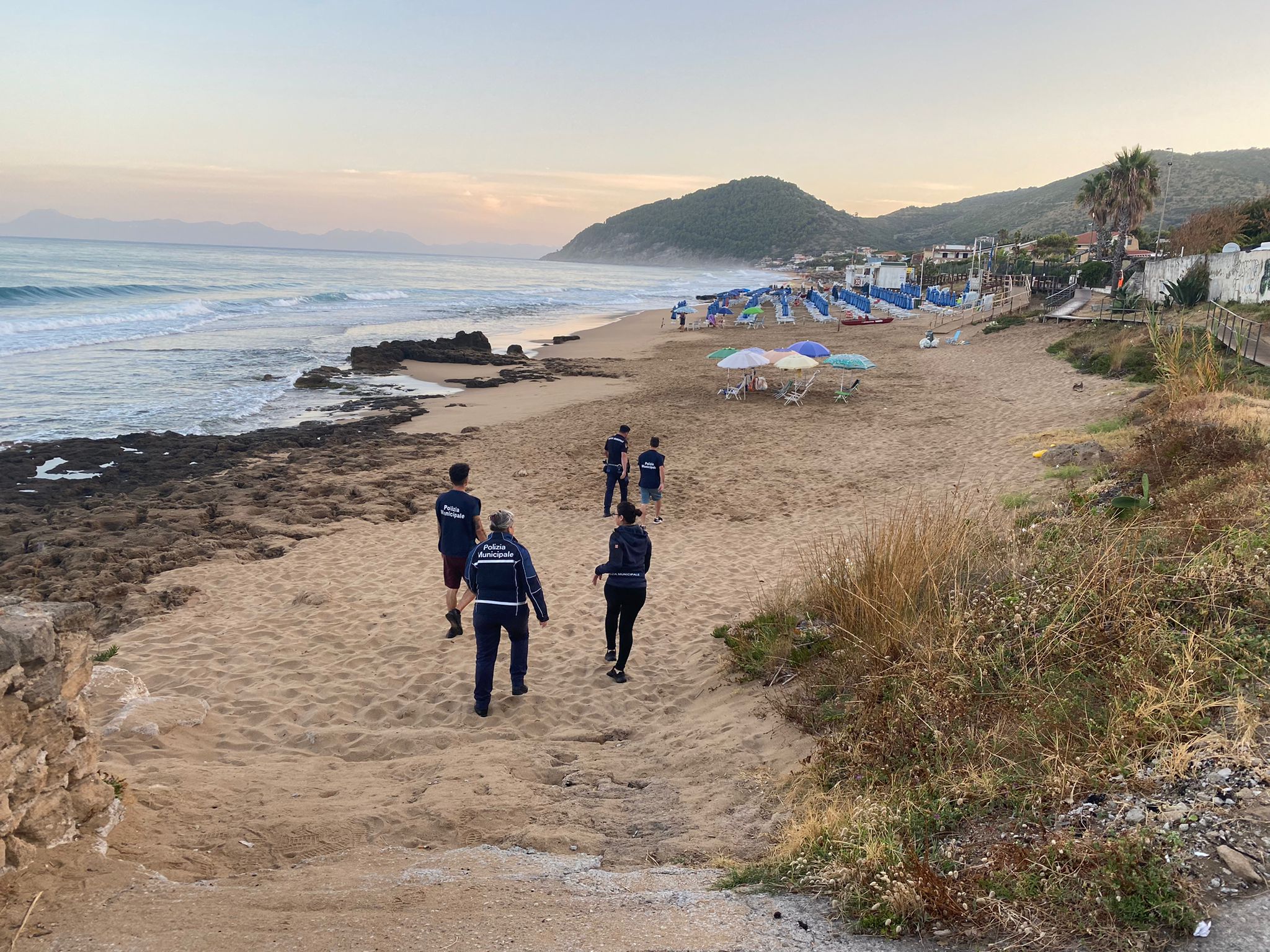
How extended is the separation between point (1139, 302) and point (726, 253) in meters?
175

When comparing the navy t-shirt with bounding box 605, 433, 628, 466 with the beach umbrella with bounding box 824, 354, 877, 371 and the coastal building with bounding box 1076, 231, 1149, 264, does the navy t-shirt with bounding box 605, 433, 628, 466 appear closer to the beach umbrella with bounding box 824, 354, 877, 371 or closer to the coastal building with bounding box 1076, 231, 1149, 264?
the beach umbrella with bounding box 824, 354, 877, 371

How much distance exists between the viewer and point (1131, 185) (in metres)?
38.7

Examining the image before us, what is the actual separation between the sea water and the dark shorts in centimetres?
1199

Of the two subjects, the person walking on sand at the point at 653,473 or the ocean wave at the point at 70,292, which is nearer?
the person walking on sand at the point at 653,473

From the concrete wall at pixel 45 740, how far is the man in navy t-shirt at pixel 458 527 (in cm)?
322

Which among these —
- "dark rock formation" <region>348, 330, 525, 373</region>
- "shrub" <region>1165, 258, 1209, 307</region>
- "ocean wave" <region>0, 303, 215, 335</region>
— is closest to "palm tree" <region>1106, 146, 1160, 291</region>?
"shrub" <region>1165, 258, 1209, 307</region>

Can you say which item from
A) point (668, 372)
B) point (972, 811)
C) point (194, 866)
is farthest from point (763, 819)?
point (668, 372)

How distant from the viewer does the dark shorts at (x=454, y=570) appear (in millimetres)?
7238

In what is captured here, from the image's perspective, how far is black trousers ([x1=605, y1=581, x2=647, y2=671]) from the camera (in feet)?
20.7

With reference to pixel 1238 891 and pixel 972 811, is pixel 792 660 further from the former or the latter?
pixel 1238 891

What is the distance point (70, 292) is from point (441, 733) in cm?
5311

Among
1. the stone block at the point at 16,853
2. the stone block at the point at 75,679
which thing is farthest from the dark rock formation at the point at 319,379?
the stone block at the point at 16,853

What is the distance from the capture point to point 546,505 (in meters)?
11.9

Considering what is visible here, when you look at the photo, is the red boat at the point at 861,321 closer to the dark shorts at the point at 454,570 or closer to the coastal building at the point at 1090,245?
the coastal building at the point at 1090,245
